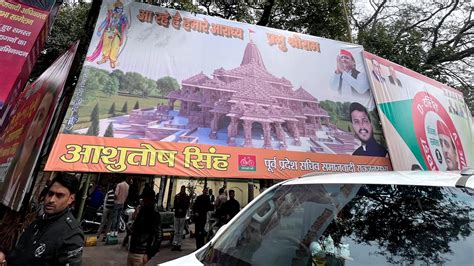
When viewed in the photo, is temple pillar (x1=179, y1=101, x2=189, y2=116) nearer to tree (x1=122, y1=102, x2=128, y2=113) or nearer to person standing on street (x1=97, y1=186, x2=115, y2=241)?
tree (x1=122, y1=102, x2=128, y2=113)

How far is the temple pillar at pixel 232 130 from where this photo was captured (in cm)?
520

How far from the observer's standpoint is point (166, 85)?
5.22m

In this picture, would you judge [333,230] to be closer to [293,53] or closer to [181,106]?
[181,106]

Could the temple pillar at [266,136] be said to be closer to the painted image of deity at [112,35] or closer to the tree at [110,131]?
the tree at [110,131]

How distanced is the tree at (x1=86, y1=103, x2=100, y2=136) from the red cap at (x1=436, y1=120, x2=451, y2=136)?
Answer: 7.35m

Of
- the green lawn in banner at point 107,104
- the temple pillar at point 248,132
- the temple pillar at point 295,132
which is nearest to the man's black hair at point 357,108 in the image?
the temple pillar at point 295,132

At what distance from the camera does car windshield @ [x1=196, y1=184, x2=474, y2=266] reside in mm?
1540

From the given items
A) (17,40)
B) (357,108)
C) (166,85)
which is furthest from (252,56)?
(17,40)

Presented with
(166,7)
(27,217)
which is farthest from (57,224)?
(166,7)

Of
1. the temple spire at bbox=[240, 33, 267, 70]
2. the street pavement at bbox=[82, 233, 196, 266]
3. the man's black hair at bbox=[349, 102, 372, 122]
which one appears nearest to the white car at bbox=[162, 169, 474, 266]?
the temple spire at bbox=[240, 33, 267, 70]

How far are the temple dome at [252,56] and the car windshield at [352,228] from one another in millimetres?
3852

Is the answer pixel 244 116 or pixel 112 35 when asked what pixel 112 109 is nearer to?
pixel 112 35

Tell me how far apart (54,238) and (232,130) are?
343 cm

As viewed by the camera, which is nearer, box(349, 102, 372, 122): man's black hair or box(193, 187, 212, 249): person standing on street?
box(349, 102, 372, 122): man's black hair
